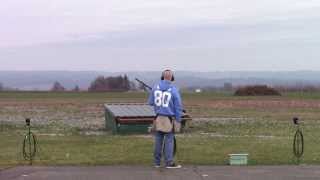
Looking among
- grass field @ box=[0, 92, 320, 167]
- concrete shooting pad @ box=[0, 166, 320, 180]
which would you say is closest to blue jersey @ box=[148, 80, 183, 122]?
concrete shooting pad @ box=[0, 166, 320, 180]

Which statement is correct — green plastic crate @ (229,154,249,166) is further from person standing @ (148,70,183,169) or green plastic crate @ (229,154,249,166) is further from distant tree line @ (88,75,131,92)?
distant tree line @ (88,75,131,92)

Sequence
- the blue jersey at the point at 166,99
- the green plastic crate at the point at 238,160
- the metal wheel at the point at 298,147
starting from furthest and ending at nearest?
the metal wheel at the point at 298,147
the green plastic crate at the point at 238,160
the blue jersey at the point at 166,99

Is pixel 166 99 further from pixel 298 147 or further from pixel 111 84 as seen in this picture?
pixel 111 84

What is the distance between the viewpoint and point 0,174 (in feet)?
40.0

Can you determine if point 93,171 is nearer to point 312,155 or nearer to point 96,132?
point 312,155

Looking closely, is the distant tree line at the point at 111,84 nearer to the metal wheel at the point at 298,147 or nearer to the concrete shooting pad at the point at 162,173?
the metal wheel at the point at 298,147

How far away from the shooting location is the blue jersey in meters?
13.0

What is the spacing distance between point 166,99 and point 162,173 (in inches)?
55.1

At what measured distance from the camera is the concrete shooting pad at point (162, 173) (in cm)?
1189

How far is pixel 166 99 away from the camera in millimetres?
12961

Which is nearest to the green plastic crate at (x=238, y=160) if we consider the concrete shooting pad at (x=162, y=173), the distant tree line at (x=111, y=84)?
the concrete shooting pad at (x=162, y=173)

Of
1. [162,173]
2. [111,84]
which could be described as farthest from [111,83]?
[162,173]

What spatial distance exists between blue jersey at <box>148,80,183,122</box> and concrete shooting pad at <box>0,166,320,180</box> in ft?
3.44

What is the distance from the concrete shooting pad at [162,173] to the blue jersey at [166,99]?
105 cm
